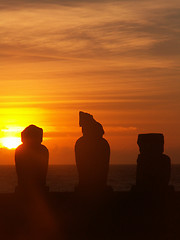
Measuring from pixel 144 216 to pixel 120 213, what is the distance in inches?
38.9

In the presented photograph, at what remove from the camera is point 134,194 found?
30.5 meters

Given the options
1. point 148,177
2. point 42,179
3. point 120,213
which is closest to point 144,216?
point 120,213

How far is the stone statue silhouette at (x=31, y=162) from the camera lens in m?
29.8

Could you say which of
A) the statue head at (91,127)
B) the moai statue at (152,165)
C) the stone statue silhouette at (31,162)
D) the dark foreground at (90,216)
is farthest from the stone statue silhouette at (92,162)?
the moai statue at (152,165)

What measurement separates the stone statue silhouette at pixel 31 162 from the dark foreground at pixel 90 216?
1.91 ft

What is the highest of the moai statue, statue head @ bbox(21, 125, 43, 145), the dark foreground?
statue head @ bbox(21, 125, 43, 145)

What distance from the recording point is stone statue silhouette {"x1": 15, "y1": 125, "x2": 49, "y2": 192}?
29.8 metres

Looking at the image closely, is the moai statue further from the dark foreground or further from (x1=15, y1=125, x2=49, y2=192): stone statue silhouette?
(x1=15, y1=125, x2=49, y2=192): stone statue silhouette

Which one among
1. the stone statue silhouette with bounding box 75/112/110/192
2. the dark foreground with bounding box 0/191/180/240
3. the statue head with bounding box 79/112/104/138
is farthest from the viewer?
the statue head with bounding box 79/112/104/138

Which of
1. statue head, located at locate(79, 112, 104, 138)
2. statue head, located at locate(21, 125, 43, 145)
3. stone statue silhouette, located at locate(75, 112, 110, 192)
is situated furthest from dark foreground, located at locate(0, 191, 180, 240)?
statue head, located at locate(79, 112, 104, 138)

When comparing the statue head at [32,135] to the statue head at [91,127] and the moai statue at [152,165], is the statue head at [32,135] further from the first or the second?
the moai statue at [152,165]

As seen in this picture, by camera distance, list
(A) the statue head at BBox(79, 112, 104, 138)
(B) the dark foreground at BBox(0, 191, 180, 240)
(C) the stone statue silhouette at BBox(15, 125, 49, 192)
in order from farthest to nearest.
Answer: (A) the statue head at BBox(79, 112, 104, 138), (C) the stone statue silhouette at BBox(15, 125, 49, 192), (B) the dark foreground at BBox(0, 191, 180, 240)

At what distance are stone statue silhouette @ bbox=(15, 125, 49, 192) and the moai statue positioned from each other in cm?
430

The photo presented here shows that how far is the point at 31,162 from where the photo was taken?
29828 mm
